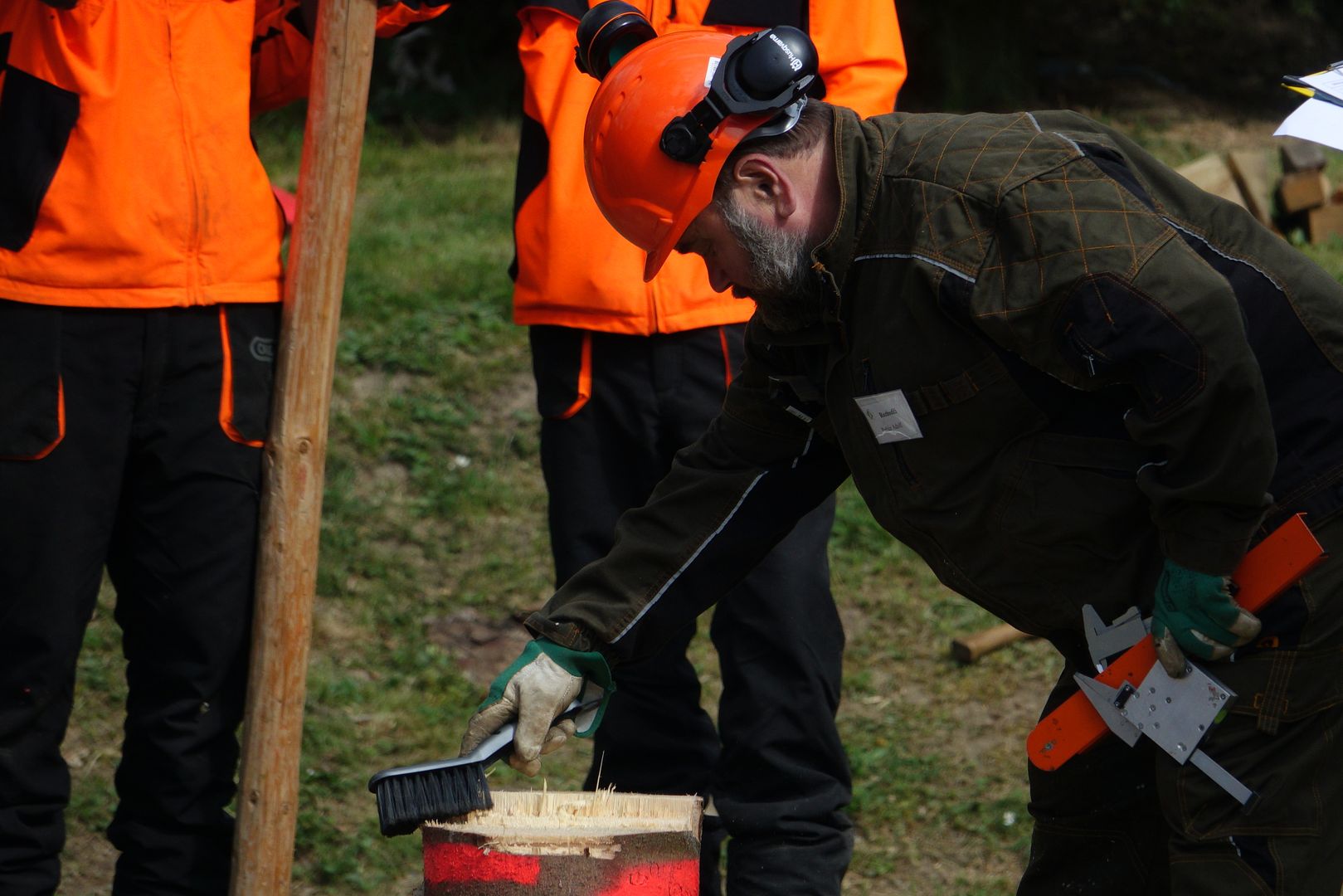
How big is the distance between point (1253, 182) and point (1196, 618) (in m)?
5.88

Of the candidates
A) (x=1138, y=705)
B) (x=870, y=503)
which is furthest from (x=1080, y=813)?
(x=870, y=503)

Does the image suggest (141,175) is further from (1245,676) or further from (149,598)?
(1245,676)

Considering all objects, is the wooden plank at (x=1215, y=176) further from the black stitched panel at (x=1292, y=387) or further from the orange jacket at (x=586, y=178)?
the black stitched panel at (x=1292, y=387)

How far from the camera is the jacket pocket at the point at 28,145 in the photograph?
2.95 m

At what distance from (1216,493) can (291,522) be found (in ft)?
6.41

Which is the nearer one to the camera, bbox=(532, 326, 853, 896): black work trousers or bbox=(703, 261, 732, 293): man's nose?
bbox=(703, 261, 732, 293): man's nose

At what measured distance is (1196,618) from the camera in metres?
2.11

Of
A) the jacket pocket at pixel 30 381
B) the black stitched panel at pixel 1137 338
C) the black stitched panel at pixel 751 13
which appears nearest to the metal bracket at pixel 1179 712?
the black stitched panel at pixel 1137 338

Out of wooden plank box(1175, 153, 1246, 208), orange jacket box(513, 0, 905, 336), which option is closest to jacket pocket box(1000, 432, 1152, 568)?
orange jacket box(513, 0, 905, 336)

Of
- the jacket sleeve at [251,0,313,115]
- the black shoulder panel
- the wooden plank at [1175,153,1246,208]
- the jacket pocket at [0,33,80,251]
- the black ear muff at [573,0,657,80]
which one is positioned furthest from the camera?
the wooden plank at [1175,153,1246,208]

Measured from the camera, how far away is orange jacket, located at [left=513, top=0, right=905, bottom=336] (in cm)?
317

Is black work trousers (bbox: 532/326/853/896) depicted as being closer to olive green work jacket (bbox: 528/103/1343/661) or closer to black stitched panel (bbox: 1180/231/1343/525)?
olive green work jacket (bbox: 528/103/1343/661)

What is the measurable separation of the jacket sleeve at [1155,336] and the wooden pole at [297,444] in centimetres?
159

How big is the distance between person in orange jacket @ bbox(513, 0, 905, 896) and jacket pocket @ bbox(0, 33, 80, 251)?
3.15 feet
